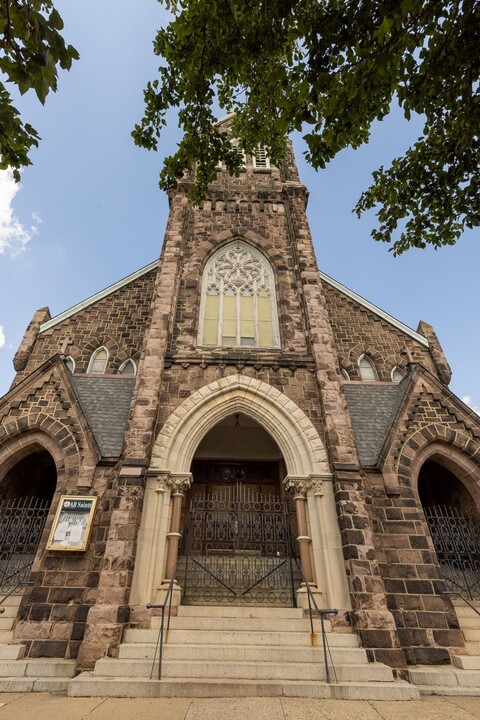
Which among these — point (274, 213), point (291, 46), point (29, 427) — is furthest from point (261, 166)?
point (29, 427)

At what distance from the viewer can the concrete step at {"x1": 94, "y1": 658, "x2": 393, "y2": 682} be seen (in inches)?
203

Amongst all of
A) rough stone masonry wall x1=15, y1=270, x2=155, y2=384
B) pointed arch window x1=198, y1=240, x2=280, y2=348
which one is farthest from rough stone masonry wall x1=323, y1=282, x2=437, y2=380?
rough stone masonry wall x1=15, y1=270, x2=155, y2=384

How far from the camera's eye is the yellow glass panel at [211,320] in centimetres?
1073

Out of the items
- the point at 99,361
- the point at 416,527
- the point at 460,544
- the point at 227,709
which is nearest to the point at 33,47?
the point at 227,709

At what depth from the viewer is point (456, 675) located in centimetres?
582

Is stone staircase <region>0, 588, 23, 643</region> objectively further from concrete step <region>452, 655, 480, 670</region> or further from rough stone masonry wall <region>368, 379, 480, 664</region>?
concrete step <region>452, 655, 480, 670</region>

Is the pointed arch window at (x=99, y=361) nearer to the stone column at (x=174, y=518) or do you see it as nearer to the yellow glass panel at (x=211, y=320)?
the yellow glass panel at (x=211, y=320)

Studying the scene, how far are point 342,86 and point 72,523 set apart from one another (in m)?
8.60

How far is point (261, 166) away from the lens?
618 inches

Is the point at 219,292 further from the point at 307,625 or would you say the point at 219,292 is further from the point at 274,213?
the point at 307,625

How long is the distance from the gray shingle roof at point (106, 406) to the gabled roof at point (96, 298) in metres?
3.24

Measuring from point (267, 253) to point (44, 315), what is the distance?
8431 mm

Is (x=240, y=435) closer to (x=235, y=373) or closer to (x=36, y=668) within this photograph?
(x=235, y=373)

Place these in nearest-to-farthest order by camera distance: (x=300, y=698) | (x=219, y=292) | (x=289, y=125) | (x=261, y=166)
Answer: (x=300, y=698) < (x=289, y=125) < (x=219, y=292) < (x=261, y=166)
